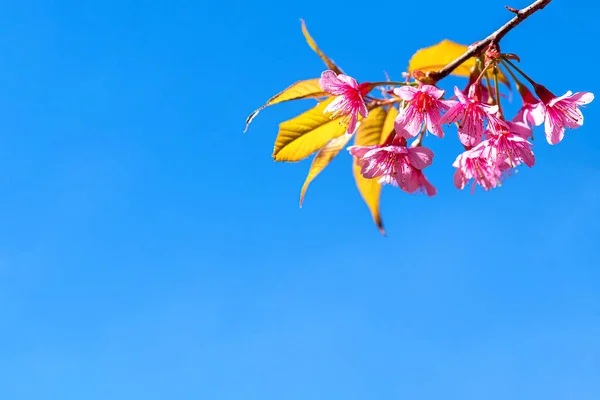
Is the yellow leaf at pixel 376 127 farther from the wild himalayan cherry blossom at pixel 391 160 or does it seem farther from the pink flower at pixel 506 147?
the pink flower at pixel 506 147

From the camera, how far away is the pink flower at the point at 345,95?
237 centimetres

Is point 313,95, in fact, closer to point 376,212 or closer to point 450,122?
point 450,122

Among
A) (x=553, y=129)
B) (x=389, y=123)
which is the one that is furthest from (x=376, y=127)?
(x=553, y=129)

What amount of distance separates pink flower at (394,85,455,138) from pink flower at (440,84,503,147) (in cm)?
4

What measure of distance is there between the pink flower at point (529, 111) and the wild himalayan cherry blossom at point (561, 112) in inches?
1.0

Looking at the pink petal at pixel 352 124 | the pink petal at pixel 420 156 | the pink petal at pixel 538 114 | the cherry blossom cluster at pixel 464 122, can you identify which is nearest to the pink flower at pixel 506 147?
the cherry blossom cluster at pixel 464 122

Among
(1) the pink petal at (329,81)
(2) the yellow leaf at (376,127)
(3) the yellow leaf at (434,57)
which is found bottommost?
(1) the pink petal at (329,81)

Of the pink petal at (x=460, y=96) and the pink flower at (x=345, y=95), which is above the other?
the pink flower at (x=345, y=95)

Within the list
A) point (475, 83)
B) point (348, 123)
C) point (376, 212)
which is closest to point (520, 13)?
point (475, 83)

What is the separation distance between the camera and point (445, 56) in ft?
8.36

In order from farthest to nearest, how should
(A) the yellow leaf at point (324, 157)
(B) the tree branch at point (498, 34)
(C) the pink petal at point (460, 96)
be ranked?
(A) the yellow leaf at point (324, 157), (C) the pink petal at point (460, 96), (B) the tree branch at point (498, 34)

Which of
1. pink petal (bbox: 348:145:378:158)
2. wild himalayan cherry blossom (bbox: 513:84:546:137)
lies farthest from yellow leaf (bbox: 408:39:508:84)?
pink petal (bbox: 348:145:378:158)

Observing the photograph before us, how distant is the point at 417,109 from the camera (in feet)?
7.51

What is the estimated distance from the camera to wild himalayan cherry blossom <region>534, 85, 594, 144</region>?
235 centimetres
